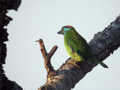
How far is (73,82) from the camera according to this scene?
1906mm

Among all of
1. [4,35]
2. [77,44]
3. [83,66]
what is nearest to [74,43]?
[77,44]

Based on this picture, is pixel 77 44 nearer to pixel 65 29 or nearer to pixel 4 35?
pixel 65 29

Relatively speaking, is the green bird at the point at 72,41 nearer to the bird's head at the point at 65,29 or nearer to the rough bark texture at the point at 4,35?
the bird's head at the point at 65,29

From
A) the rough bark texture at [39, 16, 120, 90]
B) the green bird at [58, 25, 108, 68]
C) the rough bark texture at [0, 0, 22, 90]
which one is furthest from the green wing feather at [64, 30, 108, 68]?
the rough bark texture at [0, 0, 22, 90]

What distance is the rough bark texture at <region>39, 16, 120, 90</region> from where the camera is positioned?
175 cm

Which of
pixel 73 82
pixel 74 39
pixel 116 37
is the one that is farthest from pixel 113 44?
pixel 74 39

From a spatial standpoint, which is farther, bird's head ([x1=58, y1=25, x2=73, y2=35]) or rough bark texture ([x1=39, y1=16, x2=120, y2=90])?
bird's head ([x1=58, y1=25, x2=73, y2=35])

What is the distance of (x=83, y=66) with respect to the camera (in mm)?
2457

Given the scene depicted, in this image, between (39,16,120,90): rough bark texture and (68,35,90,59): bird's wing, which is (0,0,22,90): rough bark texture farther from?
(68,35,90,59): bird's wing

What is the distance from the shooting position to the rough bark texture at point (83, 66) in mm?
1745

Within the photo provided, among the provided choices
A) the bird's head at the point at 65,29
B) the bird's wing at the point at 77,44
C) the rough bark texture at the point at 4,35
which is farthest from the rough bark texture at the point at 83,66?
the bird's head at the point at 65,29

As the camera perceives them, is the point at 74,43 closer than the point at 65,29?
Yes

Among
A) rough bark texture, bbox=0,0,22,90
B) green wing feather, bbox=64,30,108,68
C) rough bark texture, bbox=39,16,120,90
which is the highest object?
rough bark texture, bbox=0,0,22,90

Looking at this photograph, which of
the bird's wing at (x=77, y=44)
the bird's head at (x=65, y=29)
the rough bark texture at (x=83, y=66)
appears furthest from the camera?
the bird's head at (x=65, y=29)
